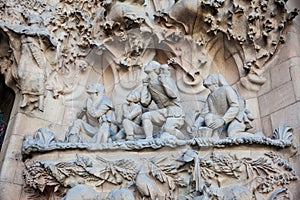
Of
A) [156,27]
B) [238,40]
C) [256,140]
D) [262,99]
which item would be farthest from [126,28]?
[256,140]

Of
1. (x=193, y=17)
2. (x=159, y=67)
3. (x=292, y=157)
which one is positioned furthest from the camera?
(x=193, y=17)

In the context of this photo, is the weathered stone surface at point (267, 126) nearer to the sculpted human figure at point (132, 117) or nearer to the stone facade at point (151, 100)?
the stone facade at point (151, 100)

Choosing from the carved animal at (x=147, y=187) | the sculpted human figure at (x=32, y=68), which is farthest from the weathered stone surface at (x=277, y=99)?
the sculpted human figure at (x=32, y=68)

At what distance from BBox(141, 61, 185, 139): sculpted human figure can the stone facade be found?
0.04 feet

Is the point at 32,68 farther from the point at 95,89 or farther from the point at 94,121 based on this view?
the point at 94,121

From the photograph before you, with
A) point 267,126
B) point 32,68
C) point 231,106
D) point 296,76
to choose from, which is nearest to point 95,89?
point 32,68

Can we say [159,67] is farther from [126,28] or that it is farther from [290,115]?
[290,115]

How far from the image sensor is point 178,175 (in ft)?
14.8

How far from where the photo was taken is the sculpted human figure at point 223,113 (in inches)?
187

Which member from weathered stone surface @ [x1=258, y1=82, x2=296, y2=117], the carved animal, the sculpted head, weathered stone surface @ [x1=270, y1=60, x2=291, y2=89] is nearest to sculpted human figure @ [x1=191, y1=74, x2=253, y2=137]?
weathered stone surface @ [x1=258, y1=82, x2=296, y2=117]

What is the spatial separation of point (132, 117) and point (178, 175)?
957 millimetres

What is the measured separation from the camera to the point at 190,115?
17.4ft

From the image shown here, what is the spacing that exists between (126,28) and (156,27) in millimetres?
423

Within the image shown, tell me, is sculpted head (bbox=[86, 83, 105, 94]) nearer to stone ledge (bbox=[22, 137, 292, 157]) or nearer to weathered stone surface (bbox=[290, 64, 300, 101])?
stone ledge (bbox=[22, 137, 292, 157])
